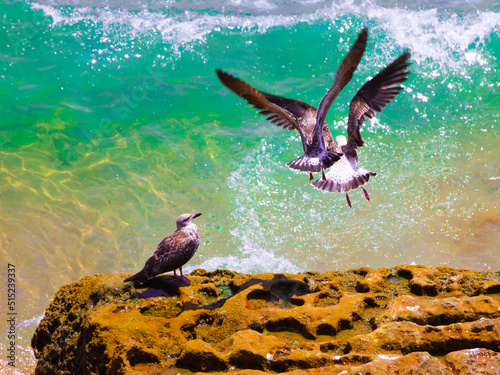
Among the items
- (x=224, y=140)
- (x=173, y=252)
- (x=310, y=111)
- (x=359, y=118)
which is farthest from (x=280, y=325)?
(x=224, y=140)

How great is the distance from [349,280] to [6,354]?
169 inches

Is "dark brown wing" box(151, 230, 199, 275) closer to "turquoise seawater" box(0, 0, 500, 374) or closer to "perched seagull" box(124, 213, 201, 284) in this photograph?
"perched seagull" box(124, 213, 201, 284)

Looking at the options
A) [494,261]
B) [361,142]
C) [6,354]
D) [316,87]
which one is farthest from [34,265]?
[316,87]

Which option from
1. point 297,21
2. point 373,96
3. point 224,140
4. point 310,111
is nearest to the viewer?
point 373,96

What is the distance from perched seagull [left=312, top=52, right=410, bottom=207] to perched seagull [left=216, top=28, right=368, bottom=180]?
1.06 feet

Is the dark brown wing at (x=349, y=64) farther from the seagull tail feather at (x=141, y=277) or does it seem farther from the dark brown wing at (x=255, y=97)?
the seagull tail feather at (x=141, y=277)

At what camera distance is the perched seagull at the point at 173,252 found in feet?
13.3

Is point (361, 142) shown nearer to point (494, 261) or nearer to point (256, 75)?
point (494, 261)

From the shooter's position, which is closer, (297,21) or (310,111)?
(310,111)

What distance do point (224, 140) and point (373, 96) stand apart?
15.7ft

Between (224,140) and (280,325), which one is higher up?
(224,140)

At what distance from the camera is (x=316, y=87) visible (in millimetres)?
12078

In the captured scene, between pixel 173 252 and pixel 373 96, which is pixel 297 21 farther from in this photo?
pixel 173 252

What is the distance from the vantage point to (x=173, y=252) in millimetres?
4215
